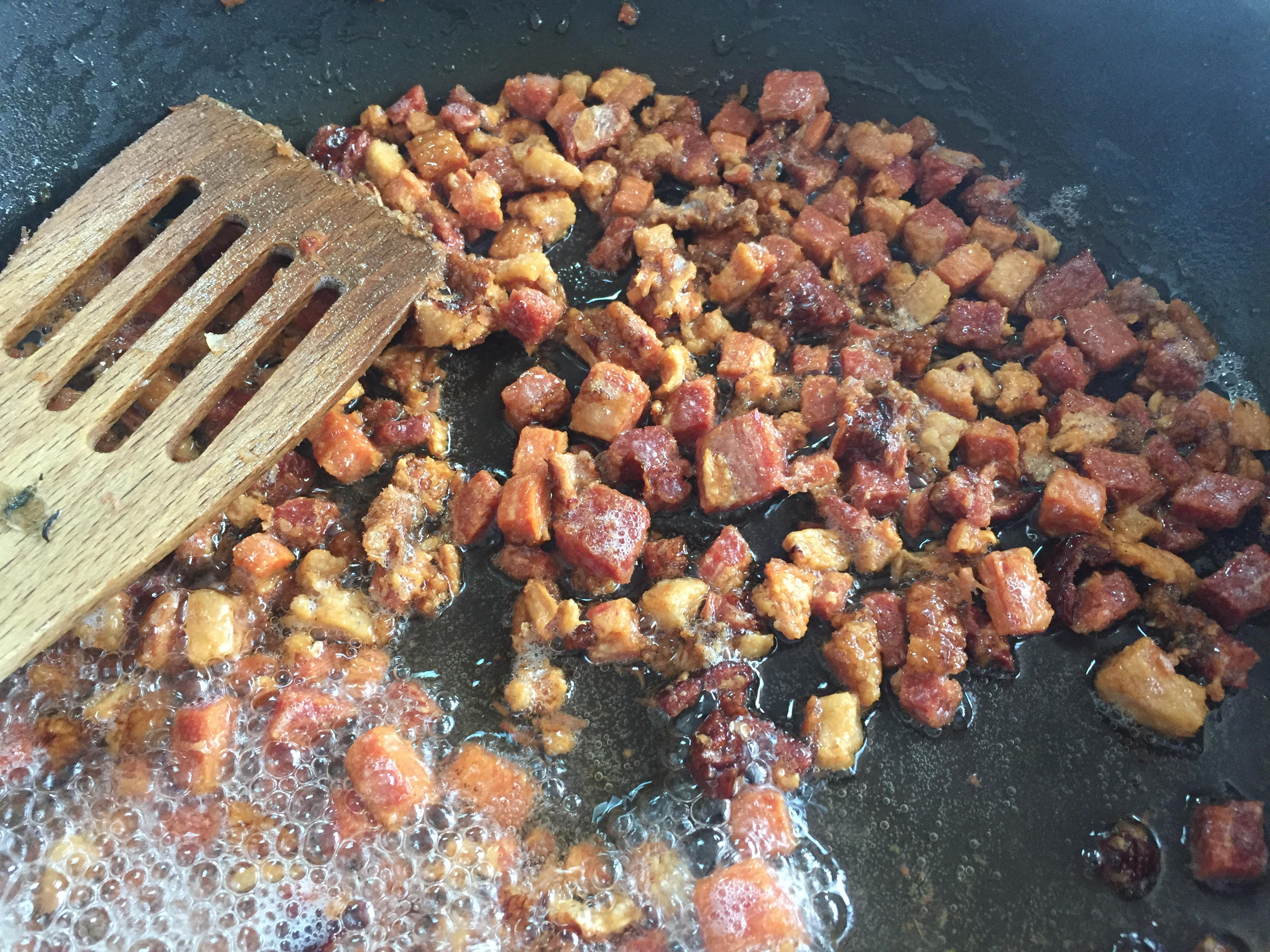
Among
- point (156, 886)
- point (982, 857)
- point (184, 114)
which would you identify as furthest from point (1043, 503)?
point (184, 114)

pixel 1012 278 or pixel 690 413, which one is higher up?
pixel 1012 278

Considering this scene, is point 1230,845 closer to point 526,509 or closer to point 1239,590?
point 1239,590

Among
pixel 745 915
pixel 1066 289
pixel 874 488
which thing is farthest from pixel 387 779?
pixel 1066 289

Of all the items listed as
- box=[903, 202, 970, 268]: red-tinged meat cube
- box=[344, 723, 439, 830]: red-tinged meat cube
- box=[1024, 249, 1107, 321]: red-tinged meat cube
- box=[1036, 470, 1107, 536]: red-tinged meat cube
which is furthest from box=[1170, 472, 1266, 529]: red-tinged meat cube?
box=[344, 723, 439, 830]: red-tinged meat cube

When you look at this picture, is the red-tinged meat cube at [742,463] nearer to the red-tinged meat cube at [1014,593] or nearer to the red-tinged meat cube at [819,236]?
the red-tinged meat cube at [1014,593]

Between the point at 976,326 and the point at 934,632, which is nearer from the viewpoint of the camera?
the point at 934,632

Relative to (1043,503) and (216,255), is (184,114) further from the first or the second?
(1043,503)
